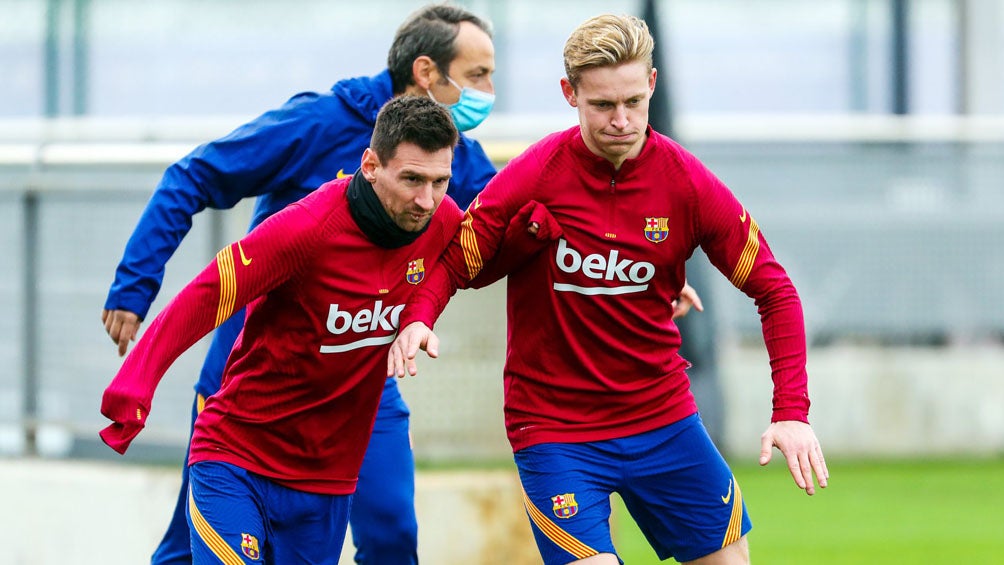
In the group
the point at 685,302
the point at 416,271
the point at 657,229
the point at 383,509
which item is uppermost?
the point at 657,229

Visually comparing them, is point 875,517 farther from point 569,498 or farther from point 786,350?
point 569,498

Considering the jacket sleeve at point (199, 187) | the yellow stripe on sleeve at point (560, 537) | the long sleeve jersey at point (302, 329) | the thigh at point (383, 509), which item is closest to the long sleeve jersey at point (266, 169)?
the jacket sleeve at point (199, 187)

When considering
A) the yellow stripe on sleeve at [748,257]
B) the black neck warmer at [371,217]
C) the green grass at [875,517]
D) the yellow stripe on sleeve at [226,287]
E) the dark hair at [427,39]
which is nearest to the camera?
the yellow stripe on sleeve at [226,287]

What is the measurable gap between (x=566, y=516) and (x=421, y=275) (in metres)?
0.82

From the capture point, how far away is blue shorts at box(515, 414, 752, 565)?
438 cm

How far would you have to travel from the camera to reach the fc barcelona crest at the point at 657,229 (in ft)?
14.4

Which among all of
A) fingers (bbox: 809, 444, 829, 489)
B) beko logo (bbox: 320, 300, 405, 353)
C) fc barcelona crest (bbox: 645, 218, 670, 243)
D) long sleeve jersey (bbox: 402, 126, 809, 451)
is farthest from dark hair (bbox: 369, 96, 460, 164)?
fingers (bbox: 809, 444, 829, 489)

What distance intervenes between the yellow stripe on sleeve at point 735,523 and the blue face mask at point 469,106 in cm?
154

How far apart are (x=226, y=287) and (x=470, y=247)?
2.39 feet

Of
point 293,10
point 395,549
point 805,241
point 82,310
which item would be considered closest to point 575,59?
point 395,549

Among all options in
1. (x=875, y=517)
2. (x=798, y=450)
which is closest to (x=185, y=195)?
(x=798, y=450)

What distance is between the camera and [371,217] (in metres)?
4.23

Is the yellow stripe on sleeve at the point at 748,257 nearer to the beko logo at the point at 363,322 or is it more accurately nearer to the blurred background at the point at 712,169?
the beko logo at the point at 363,322

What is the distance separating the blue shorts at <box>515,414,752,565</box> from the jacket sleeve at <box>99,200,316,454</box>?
0.95 metres
